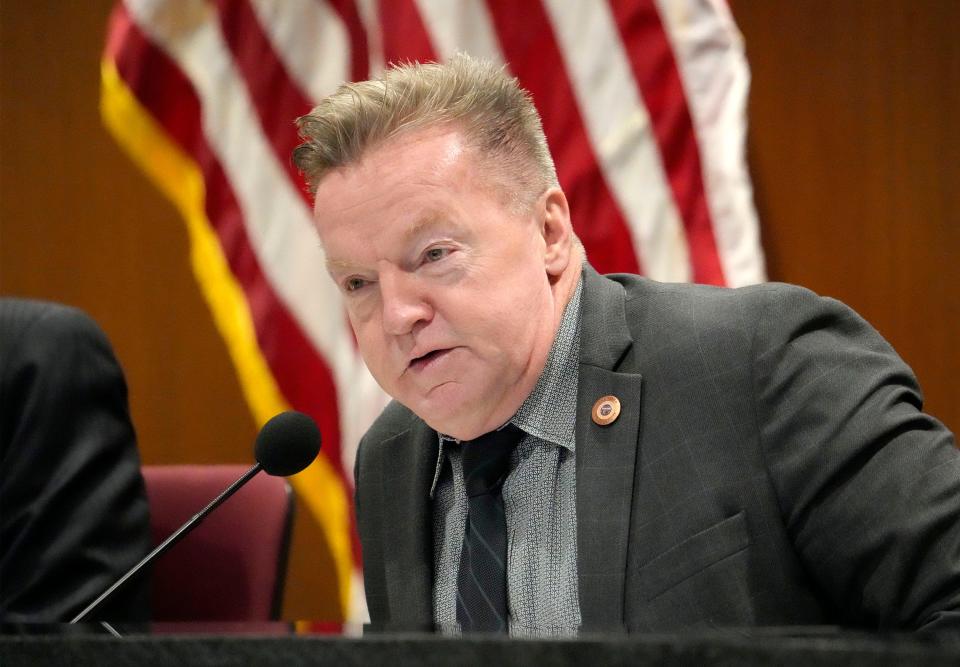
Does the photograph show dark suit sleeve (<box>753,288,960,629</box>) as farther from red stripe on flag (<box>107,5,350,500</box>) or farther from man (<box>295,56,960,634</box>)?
red stripe on flag (<box>107,5,350,500</box>)

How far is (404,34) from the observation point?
276 cm

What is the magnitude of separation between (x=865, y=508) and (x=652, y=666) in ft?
2.76

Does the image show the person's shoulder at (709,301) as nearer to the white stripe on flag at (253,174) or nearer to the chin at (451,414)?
the chin at (451,414)

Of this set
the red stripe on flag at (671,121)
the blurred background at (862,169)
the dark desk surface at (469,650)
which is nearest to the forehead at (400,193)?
the dark desk surface at (469,650)

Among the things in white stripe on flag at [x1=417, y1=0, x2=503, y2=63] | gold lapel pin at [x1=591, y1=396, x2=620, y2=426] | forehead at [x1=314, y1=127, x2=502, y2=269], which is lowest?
gold lapel pin at [x1=591, y1=396, x2=620, y2=426]

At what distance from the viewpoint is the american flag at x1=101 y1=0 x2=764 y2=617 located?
101 inches

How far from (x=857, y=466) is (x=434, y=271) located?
0.60 m

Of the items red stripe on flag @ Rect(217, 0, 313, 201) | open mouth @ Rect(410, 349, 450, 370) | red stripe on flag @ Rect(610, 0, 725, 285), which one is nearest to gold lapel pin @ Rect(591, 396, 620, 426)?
→ open mouth @ Rect(410, 349, 450, 370)

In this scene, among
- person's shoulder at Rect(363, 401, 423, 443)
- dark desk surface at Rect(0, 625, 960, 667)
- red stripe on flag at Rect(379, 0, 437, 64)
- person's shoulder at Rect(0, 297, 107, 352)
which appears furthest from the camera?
red stripe on flag at Rect(379, 0, 437, 64)

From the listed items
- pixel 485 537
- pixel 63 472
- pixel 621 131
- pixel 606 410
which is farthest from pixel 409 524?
pixel 621 131

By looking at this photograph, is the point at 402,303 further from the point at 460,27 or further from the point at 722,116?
the point at 460,27

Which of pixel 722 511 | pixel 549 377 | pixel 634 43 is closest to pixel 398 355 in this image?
pixel 549 377

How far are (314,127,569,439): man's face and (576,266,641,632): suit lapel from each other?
4.5 inches

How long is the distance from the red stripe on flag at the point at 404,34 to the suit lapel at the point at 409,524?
1203 millimetres
